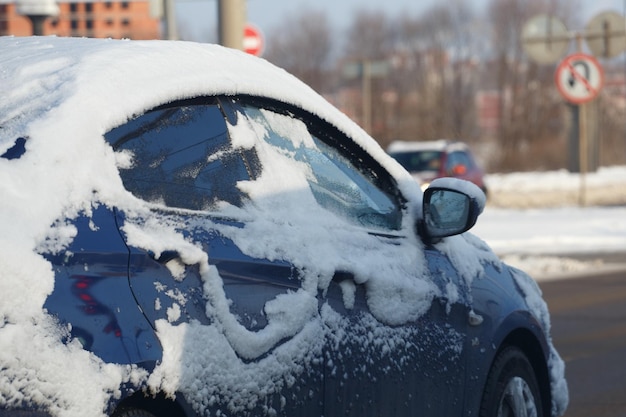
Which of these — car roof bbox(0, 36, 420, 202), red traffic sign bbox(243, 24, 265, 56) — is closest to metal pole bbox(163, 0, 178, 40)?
red traffic sign bbox(243, 24, 265, 56)

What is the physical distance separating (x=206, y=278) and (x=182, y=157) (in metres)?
0.43

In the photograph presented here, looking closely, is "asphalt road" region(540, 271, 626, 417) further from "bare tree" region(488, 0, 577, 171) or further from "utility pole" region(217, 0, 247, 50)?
"bare tree" region(488, 0, 577, 171)

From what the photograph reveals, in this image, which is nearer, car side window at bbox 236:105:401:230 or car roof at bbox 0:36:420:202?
→ car roof at bbox 0:36:420:202

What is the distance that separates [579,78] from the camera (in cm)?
2286

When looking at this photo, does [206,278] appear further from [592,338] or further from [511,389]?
[592,338]

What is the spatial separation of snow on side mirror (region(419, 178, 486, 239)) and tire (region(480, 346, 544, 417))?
0.66 meters

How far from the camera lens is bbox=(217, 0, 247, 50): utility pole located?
11211 mm

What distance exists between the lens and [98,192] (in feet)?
10.8

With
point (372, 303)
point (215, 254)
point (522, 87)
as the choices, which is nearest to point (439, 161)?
point (372, 303)

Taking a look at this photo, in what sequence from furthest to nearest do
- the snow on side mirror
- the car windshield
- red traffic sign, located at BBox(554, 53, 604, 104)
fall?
the car windshield
red traffic sign, located at BBox(554, 53, 604, 104)
the snow on side mirror

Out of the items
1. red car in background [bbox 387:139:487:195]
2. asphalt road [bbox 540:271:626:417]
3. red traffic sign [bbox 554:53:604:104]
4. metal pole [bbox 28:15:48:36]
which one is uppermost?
metal pole [bbox 28:15:48:36]

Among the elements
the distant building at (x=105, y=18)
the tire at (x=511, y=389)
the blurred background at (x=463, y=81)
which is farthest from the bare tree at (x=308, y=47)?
the tire at (x=511, y=389)

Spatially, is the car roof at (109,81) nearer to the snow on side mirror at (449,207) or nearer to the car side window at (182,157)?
the car side window at (182,157)

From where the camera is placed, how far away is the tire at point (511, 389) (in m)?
5.01
